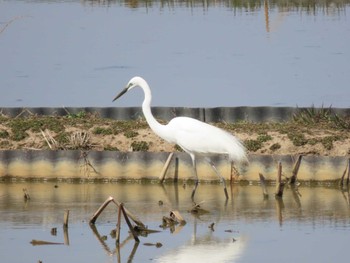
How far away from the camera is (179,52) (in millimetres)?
41312

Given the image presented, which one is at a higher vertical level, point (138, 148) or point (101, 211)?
point (138, 148)

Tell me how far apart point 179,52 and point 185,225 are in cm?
2334

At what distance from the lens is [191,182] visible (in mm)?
21578

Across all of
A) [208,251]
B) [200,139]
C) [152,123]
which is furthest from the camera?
[152,123]

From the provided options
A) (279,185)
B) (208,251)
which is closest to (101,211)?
(208,251)

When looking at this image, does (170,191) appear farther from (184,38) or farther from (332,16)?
(332,16)

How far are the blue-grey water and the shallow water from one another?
19.9ft

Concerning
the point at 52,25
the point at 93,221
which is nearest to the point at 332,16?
the point at 52,25

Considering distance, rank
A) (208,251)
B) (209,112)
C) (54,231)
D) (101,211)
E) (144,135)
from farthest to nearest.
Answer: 1. (209,112)
2. (144,135)
3. (54,231)
4. (101,211)
5. (208,251)

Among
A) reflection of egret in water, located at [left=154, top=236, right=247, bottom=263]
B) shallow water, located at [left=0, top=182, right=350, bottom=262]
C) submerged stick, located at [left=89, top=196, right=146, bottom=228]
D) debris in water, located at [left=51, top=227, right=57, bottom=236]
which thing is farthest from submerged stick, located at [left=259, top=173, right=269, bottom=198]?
debris in water, located at [left=51, top=227, right=57, bottom=236]

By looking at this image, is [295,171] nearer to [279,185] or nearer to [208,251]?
[279,185]

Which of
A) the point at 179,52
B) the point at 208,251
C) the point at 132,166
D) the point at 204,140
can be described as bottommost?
the point at 208,251

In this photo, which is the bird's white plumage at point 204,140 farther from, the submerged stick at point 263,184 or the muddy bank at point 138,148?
the muddy bank at point 138,148

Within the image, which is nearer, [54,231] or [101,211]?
[101,211]
